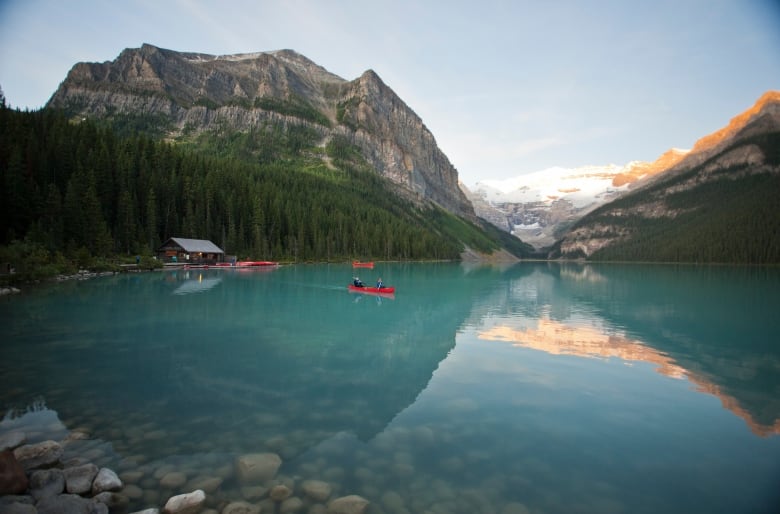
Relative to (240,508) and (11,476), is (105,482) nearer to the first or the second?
(11,476)

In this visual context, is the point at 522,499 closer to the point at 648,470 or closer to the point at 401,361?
the point at 648,470

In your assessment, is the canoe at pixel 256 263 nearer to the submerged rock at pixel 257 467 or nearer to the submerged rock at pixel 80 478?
the submerged rock at pixel 257 467

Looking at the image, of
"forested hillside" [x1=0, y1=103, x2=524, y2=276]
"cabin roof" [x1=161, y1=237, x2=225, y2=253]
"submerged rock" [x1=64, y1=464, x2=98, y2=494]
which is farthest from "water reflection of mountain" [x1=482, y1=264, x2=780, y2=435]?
"cabin roof" [x1=161, y1=237, x2=225, y2=253]

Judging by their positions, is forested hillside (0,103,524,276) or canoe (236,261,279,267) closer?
forested hillside (0,103,524,276)

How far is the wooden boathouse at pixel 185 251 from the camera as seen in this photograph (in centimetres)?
8912

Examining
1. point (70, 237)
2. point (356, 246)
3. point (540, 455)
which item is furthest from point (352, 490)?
point (356, 246)

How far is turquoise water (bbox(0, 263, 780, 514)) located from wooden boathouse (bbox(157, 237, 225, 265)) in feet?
186

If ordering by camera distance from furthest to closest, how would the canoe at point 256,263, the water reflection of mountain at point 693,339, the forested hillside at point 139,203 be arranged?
1. the canoe at point 256,263
2. the forested hillside at point 139,203
3. the water reflection of mountain at point 693,339

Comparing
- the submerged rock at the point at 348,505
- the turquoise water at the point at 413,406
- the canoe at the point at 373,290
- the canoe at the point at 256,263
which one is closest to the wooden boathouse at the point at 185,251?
the canoe at the point at 256,263

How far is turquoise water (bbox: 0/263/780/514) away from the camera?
34.6 feet

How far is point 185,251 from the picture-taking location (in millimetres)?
89812

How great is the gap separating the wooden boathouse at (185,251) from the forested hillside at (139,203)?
3.04 m

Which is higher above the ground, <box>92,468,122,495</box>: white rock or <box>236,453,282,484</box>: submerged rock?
A: <box>92,468,122,495</box>: white rock

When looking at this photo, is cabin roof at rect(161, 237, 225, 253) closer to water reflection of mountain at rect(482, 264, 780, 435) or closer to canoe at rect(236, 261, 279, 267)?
canoe at rect(236, 261, 279, 267)
